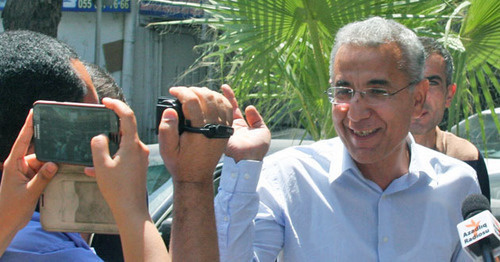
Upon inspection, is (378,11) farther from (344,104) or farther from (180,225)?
(180,225)

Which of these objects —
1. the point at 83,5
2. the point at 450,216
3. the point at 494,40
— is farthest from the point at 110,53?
the point at 450,216

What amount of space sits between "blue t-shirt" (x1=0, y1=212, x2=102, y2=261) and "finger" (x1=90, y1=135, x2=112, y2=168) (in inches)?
9.6

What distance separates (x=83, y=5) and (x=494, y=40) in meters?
12.1

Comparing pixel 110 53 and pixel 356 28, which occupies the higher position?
pixel 356 28

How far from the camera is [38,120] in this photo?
4.37 feet

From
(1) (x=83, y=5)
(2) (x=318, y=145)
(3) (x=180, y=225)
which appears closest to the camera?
(3) (x=180, y=225)

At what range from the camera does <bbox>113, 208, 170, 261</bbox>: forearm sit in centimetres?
131

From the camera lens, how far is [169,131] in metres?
Result: 1.40

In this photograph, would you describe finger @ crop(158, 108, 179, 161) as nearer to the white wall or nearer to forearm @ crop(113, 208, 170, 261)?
forearm @ crop(113, 208, 170, 261)

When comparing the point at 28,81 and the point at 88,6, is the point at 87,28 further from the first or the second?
the point at 28,81

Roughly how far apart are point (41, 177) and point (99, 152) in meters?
0.15

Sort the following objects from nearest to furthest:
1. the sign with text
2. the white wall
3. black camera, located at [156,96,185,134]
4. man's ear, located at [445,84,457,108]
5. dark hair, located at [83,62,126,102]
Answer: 1. black camera, located at [156,96,185,134]
2. dark hair, located at [83,62,126,102]
3. man's ear, located at [445,84,457,108]
4. the sign with text
5. the white wall

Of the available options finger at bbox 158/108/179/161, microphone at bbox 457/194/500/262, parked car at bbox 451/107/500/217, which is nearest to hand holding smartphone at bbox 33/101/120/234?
finger at bbox 158/108/179/161

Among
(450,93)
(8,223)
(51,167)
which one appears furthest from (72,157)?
(450,93)
